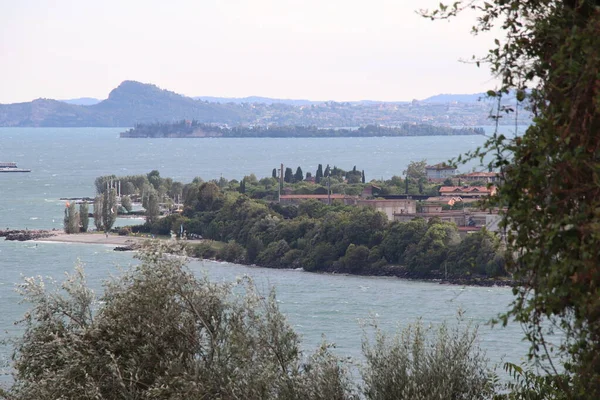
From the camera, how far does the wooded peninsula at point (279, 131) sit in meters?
172

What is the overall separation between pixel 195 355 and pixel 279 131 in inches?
6781

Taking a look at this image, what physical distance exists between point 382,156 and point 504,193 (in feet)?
355

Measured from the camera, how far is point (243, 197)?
4872 cm

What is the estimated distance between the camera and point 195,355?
21.1 ft

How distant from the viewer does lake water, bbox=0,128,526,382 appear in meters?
25.0

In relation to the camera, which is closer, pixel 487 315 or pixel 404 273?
pixel 487 315

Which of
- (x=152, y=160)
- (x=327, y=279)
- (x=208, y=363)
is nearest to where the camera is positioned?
(x=208, y=363)

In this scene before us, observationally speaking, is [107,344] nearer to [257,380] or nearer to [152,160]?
[257,380]

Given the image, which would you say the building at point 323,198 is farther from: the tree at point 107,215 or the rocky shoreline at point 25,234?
the rocky shoreline at point 25,234

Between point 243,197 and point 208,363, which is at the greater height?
point 208,363

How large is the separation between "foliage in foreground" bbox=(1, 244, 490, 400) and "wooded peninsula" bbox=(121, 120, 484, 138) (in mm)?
161952

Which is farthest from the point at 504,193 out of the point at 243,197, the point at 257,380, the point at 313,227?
the point at 243,197

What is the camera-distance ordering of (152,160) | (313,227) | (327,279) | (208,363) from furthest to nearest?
(152,160)
(313,227)
(327,279)
(208,363)

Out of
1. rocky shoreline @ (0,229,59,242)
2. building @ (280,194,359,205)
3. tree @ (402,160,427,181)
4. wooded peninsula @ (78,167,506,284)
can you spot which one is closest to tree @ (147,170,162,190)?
wooded peninsula @ (78,167,506,284)
